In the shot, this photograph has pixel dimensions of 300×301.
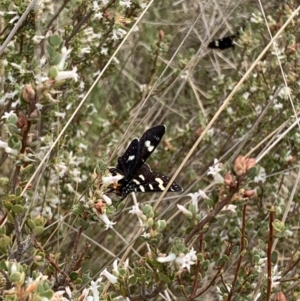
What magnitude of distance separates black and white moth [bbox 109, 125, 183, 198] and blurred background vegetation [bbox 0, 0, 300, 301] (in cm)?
6

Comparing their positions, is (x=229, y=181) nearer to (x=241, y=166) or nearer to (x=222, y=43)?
(x=241, y=166)

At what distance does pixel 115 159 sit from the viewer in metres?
2.41

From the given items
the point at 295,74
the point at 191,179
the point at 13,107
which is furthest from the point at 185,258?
the point at 191,179

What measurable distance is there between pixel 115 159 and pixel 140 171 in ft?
3.15

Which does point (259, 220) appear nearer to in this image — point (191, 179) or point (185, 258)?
point (191, 179)

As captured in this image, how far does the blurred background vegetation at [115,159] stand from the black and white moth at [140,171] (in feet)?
0.20

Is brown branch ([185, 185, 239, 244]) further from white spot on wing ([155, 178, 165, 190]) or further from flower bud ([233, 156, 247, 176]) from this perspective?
white spot on wing ([155, 178, 165, 190])

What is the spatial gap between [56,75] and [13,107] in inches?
39.1

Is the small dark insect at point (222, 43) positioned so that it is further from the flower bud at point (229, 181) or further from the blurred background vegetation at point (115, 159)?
the flower bud at point (229, 181)

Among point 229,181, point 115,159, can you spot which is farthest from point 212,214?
point 115,159

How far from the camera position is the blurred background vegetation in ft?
3.39

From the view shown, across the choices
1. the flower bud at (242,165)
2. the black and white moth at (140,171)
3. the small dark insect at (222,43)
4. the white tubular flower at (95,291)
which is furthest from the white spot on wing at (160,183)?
the small dark insect at (222,43)

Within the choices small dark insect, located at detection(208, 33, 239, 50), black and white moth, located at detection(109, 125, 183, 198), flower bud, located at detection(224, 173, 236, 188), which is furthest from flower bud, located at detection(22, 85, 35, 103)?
small dark insect, located at detection(208, 33, 239, 50)

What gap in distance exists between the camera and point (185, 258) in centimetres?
103
